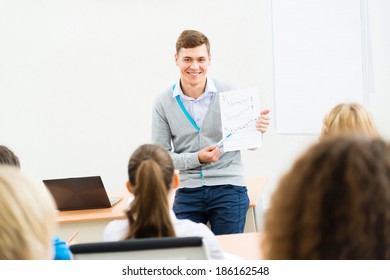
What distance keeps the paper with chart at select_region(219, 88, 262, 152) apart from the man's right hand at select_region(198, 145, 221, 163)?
7 centimetres

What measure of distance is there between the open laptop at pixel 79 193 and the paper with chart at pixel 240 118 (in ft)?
2.40

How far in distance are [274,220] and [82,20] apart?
4017mm

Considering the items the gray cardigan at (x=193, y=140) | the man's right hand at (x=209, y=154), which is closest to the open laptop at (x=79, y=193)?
the gray cardigan at (x=193, y=140)

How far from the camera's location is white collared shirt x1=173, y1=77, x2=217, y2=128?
3.12m

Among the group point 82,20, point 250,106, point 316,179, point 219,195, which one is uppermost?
point 82,20

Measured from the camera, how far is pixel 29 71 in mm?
4812

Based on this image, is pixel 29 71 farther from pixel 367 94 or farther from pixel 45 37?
pixel 367 94

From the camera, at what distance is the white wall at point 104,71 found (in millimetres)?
4551

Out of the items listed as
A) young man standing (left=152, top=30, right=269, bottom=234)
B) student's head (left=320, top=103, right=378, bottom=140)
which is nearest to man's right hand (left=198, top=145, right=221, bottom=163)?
young man standing (left=152, top=30, right=269, bottom=234)

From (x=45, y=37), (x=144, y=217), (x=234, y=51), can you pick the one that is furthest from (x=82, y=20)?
(x=144, y=217)

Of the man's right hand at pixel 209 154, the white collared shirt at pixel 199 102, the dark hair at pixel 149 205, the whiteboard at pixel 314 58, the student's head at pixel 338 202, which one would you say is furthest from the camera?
the whiteboard at pixel 314 58

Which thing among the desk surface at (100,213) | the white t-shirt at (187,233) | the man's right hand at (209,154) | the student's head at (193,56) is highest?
the student's head at (193,56)

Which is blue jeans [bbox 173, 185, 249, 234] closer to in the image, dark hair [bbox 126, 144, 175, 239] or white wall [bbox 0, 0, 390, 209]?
dark hair [bbox 126, 144, 175, 239]

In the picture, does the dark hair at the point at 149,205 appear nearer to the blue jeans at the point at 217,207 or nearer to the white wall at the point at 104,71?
the blue jeans at the point at 217,207
